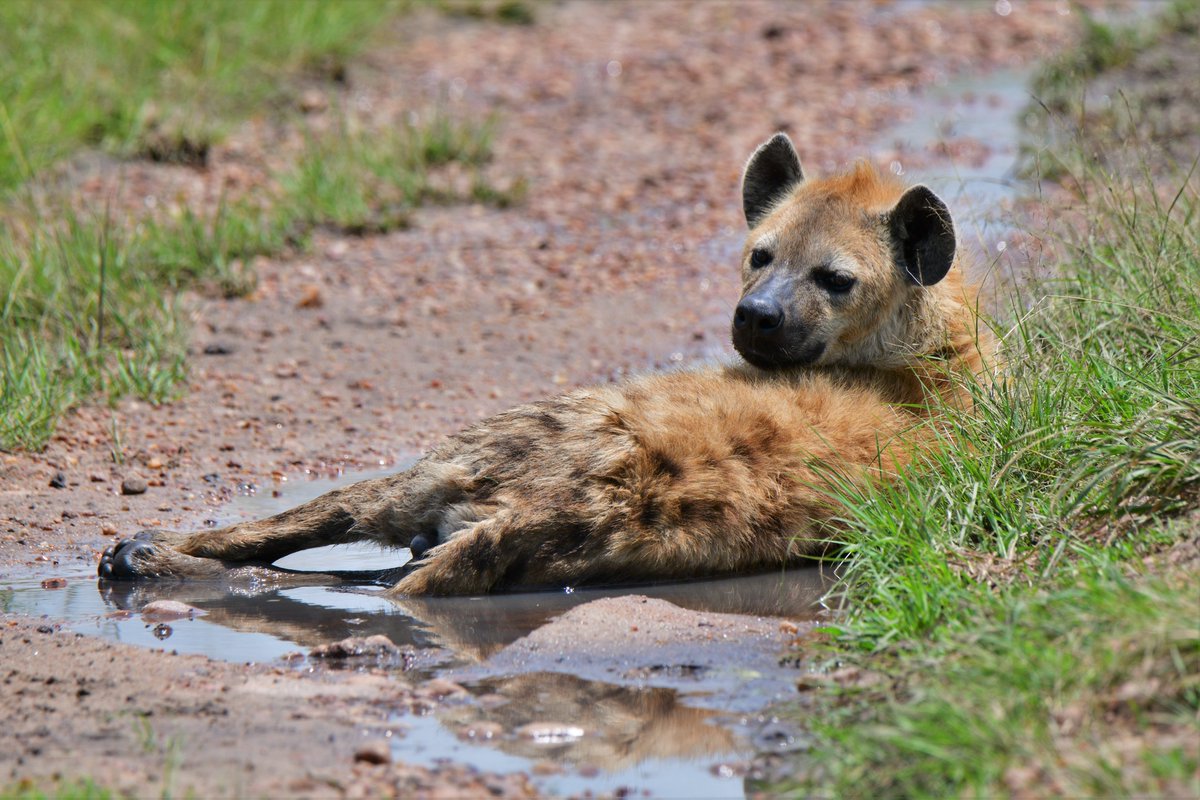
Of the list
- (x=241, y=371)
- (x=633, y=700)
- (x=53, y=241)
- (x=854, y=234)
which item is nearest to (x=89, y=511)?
(x=241, y=371)

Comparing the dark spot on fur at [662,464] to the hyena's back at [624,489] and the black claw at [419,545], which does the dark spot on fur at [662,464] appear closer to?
the hyena's back at [624,489]

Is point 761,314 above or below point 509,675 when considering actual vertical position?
above

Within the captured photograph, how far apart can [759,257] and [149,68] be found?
4376mm

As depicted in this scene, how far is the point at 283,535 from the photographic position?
12.4ft

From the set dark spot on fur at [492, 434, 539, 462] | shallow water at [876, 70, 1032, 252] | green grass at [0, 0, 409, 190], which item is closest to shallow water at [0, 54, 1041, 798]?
dark spot on fur at [492, 434, 539, 462]

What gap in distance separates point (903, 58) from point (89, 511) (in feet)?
21.2

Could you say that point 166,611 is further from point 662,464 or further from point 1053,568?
point 1053,568

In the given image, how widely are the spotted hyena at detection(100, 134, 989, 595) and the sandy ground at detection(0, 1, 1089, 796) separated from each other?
331 millimetres

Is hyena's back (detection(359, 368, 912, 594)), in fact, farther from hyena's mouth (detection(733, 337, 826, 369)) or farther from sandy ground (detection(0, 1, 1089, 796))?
hyena's mouth (detection(733, 337, 826, 369))

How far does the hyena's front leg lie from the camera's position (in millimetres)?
3738

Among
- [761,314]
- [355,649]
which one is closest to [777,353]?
[761,314]

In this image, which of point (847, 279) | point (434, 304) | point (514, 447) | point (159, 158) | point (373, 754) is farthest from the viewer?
point (159, 158)

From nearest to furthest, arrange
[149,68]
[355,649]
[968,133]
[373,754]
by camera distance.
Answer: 1. [373,754]
2. [355,649]
3. [149,68]
4. [968,133]

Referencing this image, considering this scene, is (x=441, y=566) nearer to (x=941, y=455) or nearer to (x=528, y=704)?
(x=528, y=704)
